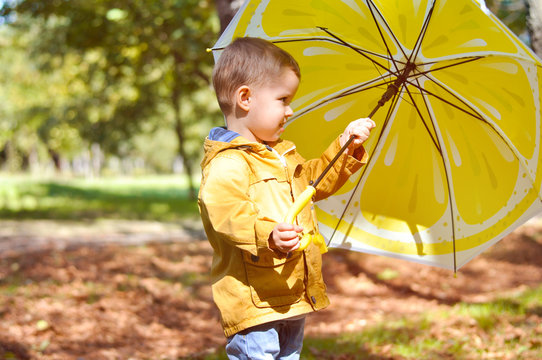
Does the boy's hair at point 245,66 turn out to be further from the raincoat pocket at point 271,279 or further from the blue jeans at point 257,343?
the blue jeans at point 257,343

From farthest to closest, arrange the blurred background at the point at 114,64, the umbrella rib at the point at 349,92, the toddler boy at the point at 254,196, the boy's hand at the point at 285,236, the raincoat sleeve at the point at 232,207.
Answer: the blurred background at the point at 114,64
the umbrella rib at the point at 349,92
the toddler boy at the point at 254,196
the raincoat sleeve at the point at 232,207
the boy's hand at the point at 285,236

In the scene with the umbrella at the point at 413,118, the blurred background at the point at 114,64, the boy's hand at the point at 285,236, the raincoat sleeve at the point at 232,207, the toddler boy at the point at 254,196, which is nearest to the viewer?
the boy's hand at the point at 285,236

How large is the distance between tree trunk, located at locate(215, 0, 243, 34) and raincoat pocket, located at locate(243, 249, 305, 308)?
3.19 meters

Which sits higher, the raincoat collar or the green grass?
the raincoat collar

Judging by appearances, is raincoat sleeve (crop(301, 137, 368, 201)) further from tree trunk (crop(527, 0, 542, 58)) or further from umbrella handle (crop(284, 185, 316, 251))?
tree trunk (crop(527, 0, 542, 58))

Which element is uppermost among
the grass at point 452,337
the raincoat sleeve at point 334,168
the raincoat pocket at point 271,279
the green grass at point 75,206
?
the raincoat sleeve at point 334,168

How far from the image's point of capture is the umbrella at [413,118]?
2664 millimetres

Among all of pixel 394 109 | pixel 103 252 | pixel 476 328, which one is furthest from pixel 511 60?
pixel 103 252

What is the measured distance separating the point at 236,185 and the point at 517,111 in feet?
5.02

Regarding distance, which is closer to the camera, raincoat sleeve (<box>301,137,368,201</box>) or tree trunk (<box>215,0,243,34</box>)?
raincoat sleeve (<box>301,137,368,201</box>)

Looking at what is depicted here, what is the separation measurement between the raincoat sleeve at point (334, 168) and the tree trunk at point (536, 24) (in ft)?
8.00

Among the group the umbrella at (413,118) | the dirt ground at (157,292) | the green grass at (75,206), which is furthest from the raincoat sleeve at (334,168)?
the green grass at (75,206)

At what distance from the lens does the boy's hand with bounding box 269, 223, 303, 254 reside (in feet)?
6.51

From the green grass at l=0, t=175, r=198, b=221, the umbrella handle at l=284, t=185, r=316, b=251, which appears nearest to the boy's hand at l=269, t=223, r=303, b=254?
the umbrella handle at l=284, t=185, r=316, b=251
